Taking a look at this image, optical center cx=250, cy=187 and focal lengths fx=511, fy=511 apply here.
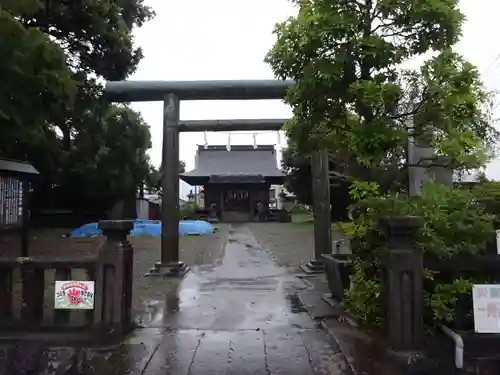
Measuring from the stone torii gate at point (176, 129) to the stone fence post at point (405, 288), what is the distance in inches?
227

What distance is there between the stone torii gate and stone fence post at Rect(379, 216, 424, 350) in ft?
18.9

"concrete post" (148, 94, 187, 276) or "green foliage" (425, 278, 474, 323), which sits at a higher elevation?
"concrete post" (148, 94, 187, 276)

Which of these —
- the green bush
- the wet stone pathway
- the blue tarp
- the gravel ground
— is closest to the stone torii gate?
the gravel ground

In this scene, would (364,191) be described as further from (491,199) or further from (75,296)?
(75,296)

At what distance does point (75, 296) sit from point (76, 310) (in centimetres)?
23

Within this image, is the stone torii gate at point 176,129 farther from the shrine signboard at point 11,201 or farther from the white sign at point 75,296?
the white sign at point 75,296

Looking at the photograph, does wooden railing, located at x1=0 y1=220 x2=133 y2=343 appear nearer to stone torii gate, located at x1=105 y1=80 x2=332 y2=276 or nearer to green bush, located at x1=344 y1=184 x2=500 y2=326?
green bush, located at x1=344 y1=184 x2=500 y2=326

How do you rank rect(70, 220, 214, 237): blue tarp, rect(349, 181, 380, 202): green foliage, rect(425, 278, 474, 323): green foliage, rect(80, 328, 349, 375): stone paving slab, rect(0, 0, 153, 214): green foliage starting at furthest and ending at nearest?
rect(70, 220, 214, 237): blue tarp < rect(0, 0, 153, 214): green foliage < rect(349, 181, 380, 202): green foliage < rect(425, 278, 474, 323): green foliage < rect(80, 328, 349, 375): stone paving slab

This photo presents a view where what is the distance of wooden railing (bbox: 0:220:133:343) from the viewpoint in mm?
5312

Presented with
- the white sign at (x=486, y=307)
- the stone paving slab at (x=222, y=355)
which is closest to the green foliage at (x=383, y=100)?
the white sign at (x=486, y=307)

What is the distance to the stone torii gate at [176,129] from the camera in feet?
34.6

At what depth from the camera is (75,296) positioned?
17.5 ft

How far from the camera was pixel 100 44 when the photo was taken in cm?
1454

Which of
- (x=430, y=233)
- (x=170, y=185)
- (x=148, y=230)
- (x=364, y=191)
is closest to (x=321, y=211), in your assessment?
(x=170, y=185)
